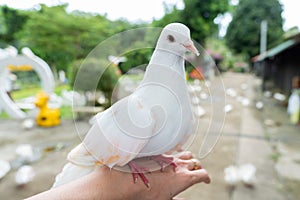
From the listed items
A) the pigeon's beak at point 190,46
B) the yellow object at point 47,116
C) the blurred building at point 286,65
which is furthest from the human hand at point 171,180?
the blurred building at point 286,65

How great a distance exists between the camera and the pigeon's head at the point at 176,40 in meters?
0.56

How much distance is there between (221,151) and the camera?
365 cm

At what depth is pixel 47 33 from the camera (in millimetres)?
10383

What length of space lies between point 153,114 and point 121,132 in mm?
83

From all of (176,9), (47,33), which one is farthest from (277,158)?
(47,33)

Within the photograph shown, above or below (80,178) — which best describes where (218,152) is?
below

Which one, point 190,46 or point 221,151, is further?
point 221,151

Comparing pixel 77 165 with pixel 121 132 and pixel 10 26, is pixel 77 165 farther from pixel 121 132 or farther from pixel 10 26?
pixel 10 26

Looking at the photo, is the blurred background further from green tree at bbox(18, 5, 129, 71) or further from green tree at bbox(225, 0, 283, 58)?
green tree at bbox(225, 0, 283, 58)

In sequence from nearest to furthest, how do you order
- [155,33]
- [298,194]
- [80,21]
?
[155,33] < [298,194] < [80,21]

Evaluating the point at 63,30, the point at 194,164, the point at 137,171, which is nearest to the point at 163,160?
the point at 137,171

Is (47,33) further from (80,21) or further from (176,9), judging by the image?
→ (176,9)

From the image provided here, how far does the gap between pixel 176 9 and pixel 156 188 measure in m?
0.58

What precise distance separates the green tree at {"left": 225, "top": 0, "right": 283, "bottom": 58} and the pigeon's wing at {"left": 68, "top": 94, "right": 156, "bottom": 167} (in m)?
15.1
